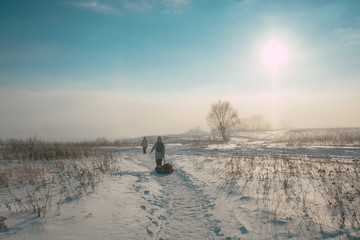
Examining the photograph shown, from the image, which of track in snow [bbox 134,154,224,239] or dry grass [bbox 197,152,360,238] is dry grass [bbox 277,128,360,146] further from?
track in snow [bbox 134,154,224,239]

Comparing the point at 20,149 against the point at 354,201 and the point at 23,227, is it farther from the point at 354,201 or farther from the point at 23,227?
the point at 354,201

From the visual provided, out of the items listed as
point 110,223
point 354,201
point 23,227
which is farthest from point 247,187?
point 23,227

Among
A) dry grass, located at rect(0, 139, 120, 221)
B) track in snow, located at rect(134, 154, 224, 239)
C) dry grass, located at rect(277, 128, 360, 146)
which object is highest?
dry grass, located at rect(0, 139, 120, 221)

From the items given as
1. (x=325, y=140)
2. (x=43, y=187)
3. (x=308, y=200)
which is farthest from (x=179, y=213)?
(x=325, y=140)

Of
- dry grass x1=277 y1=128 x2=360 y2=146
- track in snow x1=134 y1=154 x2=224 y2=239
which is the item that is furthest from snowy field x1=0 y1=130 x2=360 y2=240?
dry grass x1=277 y1=128 x2=360 y2=146

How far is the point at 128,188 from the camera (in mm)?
7027

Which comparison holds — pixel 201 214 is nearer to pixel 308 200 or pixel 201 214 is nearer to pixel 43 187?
pixel 308 200

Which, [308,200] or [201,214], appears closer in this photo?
[201,214]

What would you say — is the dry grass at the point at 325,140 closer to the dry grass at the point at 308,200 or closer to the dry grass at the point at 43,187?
the dry grass at the point at 308,200

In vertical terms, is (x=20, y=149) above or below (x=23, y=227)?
above

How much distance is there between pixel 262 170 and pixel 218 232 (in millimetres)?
5930

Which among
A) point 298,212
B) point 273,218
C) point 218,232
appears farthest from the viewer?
point 298,212

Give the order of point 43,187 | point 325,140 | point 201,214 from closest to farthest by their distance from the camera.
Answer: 1. point 201,214
2. point 43,187
3. point 325,140

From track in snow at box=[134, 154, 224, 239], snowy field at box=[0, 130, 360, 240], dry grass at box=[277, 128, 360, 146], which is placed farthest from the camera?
dry grass at box=[277, 128, 360, 146]
